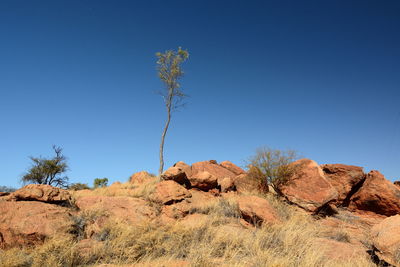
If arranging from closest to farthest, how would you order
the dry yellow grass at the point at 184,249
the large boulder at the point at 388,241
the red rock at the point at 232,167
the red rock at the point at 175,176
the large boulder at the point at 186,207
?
the dry yellow grass at the point at 184,249, the large boulder at the point at 388,241, the large boulder at the point at 186,207, the red rock at the point at 175,176, the red rock at the point at 232,167

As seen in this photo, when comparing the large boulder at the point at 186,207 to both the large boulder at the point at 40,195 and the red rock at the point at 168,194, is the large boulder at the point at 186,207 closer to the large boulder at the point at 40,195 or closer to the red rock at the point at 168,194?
the red rock at the point at 168,194

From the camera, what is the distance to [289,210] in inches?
425

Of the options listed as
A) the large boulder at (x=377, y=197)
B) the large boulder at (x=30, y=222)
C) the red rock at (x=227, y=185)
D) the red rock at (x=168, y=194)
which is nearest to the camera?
the large boulder at (x=30, y=222)

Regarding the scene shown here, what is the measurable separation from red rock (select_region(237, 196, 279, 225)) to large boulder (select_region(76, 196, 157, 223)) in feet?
10.2

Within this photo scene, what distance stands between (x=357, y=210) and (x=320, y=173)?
3.16 meters

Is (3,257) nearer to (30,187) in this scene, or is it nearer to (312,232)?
(30,187)

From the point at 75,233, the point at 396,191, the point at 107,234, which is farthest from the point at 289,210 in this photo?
the point at 75,233

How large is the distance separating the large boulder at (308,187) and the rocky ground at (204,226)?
0.04 m

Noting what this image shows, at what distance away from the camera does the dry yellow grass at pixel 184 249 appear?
17.5ft

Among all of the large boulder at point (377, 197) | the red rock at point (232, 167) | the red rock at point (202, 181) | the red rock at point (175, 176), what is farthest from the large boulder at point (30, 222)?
the large boulder at point (377, 197)

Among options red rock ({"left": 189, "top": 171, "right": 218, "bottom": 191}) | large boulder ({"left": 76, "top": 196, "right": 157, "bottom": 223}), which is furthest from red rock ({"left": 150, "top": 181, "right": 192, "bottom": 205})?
red rock ({"left": 189, "top": 171, "right": 218, "bottom": 191})

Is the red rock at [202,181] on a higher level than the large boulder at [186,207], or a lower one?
higher

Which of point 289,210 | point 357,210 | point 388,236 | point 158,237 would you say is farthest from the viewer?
point 357,210

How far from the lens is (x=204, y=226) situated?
25.2 feet
